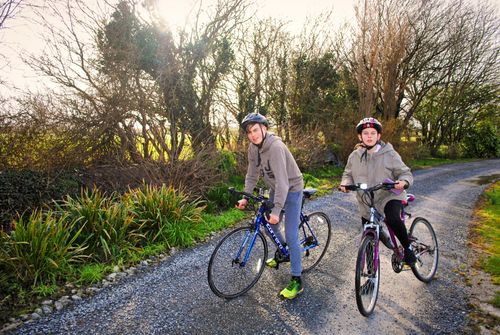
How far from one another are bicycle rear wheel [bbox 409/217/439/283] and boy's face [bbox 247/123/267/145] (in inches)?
88.8

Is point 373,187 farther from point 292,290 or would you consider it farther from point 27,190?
point 27,190

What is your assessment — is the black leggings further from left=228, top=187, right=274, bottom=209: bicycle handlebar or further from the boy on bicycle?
left=228, top=187, right=274, bottom=209: bicycle handlebar

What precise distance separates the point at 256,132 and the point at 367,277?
6.49ft

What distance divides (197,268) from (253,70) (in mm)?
13117

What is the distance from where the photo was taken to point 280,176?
3.30 m

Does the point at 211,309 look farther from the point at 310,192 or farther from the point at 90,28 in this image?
the point at 90,28

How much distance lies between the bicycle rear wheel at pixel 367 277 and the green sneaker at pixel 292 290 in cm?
70

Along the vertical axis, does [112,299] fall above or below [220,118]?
below

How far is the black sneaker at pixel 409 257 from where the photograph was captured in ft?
12.2

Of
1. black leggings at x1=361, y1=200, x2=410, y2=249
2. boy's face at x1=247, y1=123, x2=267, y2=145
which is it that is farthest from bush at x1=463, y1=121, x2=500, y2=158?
boy's face at x1=247, y1=123, x2=267, y2=145

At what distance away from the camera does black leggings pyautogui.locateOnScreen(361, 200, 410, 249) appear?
11.7 feet

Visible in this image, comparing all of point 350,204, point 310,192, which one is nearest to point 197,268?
point 310,192

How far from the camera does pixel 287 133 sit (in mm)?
14633

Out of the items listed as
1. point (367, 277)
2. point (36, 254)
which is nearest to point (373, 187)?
point (367, 277)
